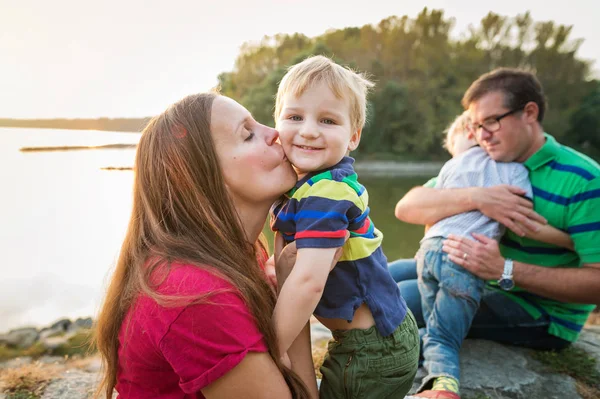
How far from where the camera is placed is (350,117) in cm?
201

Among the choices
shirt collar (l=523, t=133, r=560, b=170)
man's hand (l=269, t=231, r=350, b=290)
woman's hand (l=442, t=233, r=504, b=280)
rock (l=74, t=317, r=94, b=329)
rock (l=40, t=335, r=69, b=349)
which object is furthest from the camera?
rock (l=74, t=317, r=94, b=329)

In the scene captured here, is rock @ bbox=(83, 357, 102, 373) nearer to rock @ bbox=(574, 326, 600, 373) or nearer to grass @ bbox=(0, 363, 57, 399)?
grass @ bbox=(0, 363, 57, 399)

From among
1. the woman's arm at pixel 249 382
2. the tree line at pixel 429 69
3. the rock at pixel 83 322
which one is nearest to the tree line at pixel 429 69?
the tree line at pixel 429 69

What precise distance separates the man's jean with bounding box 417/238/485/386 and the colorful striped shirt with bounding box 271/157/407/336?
1097 millimetres

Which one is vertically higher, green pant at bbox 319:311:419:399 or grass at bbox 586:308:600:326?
green pant at bbox 319:311:419:399

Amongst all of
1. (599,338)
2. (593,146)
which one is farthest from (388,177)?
(599,338)

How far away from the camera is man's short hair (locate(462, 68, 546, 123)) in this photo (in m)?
3.35

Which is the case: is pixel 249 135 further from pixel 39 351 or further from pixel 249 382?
pixel 39 351

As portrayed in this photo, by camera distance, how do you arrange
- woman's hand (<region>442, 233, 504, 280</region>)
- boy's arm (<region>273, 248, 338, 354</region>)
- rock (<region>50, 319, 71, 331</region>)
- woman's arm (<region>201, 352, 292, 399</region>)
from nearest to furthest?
woman's arm (<region>201, 352, 292, 399</region>) → boy's arm (<region>273, 248, 338, 354</region>) → woman's hand (<region>442, 233, 504, 280</region>) → rock (<region>50, 319, 71, 331</region>)

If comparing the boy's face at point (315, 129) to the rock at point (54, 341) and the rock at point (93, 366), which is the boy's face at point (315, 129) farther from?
the rock at point (54, 341)

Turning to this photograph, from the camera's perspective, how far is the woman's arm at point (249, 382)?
1494mm

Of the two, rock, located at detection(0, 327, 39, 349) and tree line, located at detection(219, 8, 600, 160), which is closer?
rock, located at detection(0, 327, 39, 349)

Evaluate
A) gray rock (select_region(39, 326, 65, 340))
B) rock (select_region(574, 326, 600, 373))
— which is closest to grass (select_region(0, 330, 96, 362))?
gray rock (select_region(39, 326, 65, 340))

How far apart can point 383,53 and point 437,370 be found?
145ft
